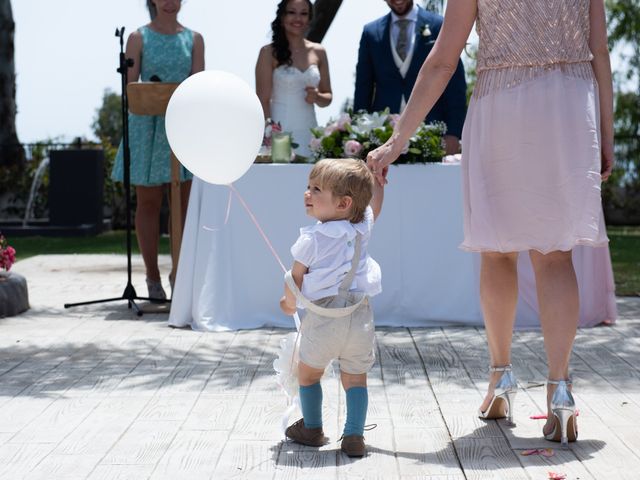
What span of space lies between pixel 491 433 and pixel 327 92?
4.79 meters

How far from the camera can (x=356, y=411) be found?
3781 mm

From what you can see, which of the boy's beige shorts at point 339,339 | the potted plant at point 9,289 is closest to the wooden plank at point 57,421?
the boy's beige shorts at point 339,339

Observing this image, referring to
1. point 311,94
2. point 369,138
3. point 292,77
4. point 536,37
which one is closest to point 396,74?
point 311,94

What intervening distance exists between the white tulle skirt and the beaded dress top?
41mm

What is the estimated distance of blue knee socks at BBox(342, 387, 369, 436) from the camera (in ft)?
→ 12.4

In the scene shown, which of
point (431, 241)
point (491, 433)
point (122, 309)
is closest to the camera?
point (491, 433)

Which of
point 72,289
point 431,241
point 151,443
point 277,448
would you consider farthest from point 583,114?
point 72,289

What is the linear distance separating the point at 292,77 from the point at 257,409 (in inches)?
163

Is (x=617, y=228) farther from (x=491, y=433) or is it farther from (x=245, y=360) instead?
(x=491, y=433)

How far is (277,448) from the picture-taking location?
3.89m

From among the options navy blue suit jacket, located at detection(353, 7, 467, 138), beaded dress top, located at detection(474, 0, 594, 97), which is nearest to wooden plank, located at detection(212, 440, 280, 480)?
beaded dress top, located at detection(474, 0, 594, 97)

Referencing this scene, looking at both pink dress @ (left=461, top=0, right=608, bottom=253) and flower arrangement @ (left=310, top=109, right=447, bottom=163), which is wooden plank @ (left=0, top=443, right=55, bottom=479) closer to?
pink dress @ (left=461, top=0, right=608, bottom=253)

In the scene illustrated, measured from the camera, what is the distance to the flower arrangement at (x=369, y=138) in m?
6.77

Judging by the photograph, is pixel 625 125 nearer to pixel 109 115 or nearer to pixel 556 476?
pixel 556 476
